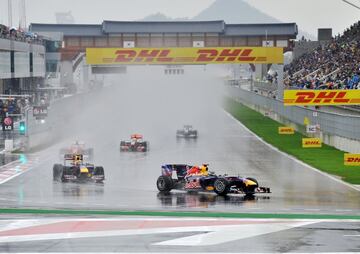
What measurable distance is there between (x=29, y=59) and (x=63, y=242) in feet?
301

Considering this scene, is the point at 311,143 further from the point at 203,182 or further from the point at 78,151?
the point at 203,182

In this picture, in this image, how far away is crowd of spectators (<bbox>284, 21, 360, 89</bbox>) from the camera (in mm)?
88812

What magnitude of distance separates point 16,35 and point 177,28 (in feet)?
105

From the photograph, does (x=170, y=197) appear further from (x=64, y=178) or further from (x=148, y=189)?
(x=64, y=178)

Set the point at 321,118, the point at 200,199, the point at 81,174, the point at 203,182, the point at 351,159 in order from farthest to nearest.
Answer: the point at 321,118, the point at 351,159, the point at 81,174, the point at 203,182, the point at 200,199

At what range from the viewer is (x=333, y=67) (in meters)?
105

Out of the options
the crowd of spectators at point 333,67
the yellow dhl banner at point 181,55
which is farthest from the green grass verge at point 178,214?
the crowd of spectators at point 333,67

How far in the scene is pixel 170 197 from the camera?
3697 cm

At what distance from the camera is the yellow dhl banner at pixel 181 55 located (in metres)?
79.8

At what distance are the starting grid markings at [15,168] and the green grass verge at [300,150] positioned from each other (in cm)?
1579

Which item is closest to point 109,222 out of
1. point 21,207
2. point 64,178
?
point 21,207

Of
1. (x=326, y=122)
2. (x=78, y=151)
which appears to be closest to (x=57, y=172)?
(x=78, y=151)

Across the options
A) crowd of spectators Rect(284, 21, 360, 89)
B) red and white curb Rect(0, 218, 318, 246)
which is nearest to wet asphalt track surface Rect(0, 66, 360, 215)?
red and white curb Rect(0, 218, 318, 246)

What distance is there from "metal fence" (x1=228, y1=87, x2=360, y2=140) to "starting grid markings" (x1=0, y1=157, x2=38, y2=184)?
62.4 feet
